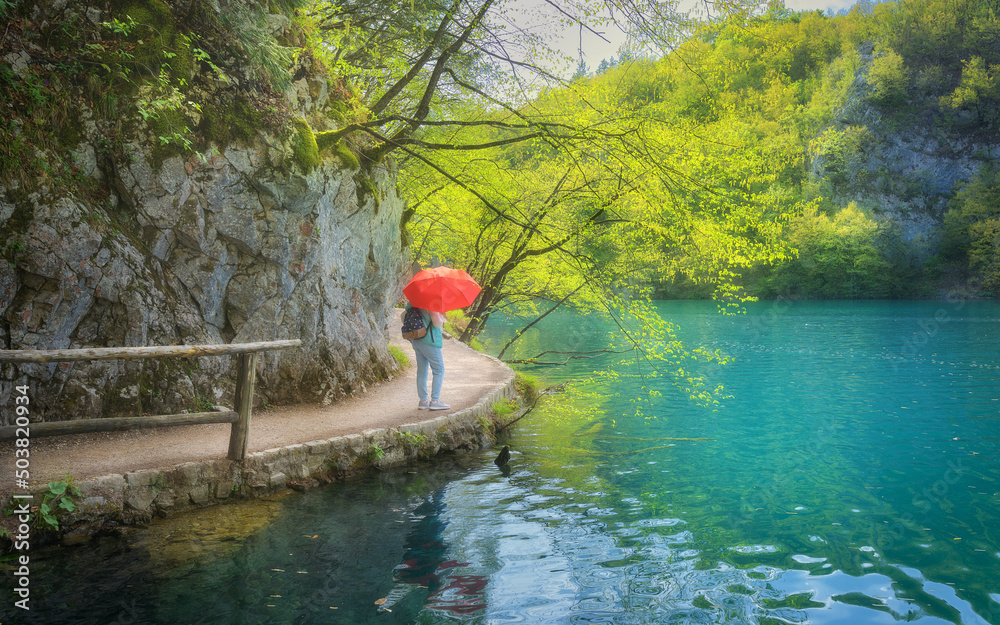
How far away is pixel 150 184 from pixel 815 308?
138 ft

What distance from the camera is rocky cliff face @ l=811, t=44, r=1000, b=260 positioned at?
163 ft

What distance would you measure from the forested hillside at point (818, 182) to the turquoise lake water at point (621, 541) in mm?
3466

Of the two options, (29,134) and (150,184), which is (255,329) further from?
(29,134)

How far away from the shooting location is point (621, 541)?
5.98 meters

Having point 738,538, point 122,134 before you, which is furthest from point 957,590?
point 122,134

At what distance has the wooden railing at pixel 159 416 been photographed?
5098mm

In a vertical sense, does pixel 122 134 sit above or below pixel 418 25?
below

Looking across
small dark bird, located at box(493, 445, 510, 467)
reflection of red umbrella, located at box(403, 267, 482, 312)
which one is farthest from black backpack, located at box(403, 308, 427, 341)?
small dark bird, located at box(493, 445, 510, 467)

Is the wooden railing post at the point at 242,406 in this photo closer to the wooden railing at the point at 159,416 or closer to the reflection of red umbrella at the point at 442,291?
the wooden railing at the point at 159,416

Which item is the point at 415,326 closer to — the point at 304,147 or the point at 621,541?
the point at 304,147

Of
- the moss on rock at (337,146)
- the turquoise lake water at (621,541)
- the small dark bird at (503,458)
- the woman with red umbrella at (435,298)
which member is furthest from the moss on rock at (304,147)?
the small dark bird at (503,458)

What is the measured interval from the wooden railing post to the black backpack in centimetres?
241

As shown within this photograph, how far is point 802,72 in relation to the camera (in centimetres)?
6862

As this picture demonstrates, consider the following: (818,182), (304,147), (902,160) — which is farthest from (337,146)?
(902,160)
